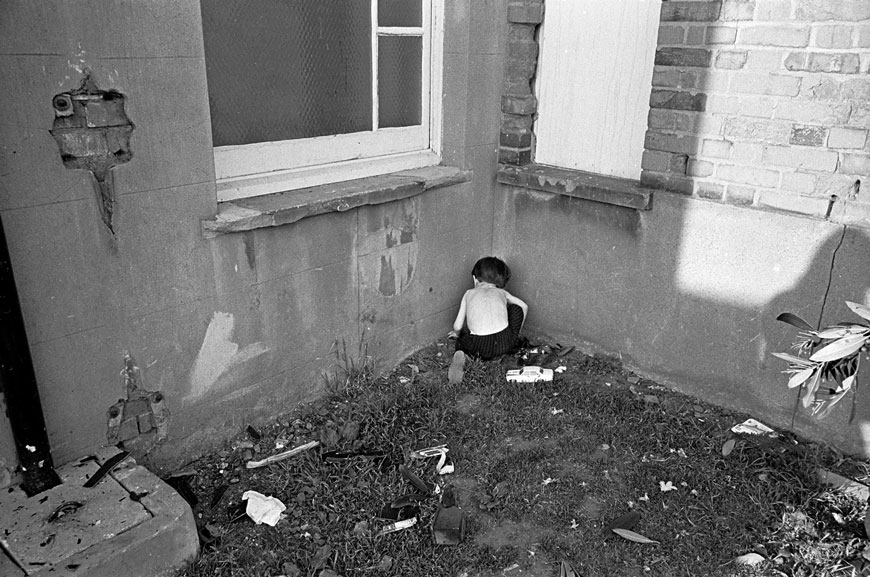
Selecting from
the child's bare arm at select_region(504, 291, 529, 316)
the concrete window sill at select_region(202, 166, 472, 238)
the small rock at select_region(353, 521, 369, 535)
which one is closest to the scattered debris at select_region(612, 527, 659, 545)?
the small rock at select_region(353, 521, 369, 535)

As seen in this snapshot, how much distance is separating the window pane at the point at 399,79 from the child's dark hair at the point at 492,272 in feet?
3.37

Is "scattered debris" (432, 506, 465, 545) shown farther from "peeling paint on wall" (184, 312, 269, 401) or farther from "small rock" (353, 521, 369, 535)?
"peeling paint on wall" (184, 312, 269, 401)

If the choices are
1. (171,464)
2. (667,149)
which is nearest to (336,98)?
(667,149)

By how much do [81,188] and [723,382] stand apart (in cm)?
341

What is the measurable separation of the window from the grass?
1161 mm

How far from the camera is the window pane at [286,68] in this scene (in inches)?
127

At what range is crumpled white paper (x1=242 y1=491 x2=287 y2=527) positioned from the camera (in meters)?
2.97

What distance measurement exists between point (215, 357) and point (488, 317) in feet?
5.76

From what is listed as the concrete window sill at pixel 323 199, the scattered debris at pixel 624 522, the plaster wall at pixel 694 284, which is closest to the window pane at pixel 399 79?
the concrete window sill at pixel 323 199

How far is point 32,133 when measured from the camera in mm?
2559

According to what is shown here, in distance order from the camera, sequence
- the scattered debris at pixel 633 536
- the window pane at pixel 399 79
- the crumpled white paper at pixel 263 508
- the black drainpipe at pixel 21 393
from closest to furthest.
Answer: the black drainpipe at pixel 21 393 → the scattered debris at pixel 633 536 → the crumpled white paper at pixel 263 508 → the window pane at pixel 399 79

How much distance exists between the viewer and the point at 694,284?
3.85 m

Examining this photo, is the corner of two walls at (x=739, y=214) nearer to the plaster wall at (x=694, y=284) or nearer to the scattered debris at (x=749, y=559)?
the plaster wall at (x=694, y=284)

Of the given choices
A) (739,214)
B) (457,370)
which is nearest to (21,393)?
(457,370)
